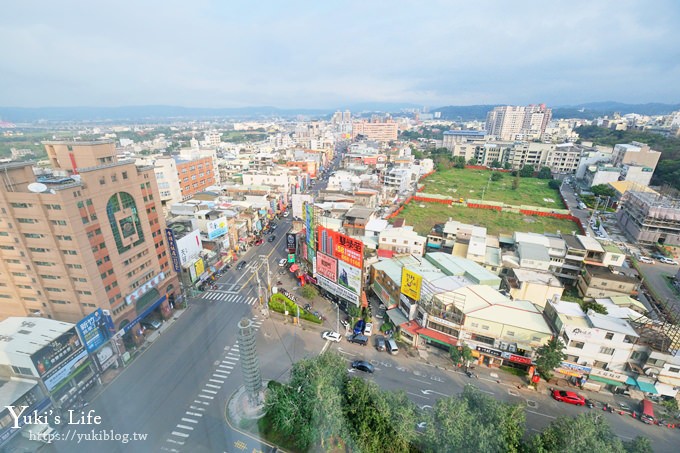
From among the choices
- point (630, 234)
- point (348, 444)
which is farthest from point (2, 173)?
point (630, 234)

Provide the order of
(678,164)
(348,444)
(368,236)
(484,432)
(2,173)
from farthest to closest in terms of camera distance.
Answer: (678,164), (368,236), (2,173), (348,444), (484,432)

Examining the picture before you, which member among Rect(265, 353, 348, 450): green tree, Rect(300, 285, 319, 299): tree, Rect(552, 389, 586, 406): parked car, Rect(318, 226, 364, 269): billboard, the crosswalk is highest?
Rect(318, 226, 364, 269): billboard

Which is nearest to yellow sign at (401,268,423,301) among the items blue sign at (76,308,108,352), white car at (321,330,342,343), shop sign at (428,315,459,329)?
shop sign at (428,315,459,329)

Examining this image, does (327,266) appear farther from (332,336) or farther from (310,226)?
(332,336)

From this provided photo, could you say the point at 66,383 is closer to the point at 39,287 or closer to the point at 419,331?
the point at 39,287

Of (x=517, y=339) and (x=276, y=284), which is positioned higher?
(x=517, y=339)

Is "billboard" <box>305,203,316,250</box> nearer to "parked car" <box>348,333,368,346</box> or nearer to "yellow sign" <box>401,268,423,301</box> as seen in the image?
"parked car" <box>348,333,368,346</box>

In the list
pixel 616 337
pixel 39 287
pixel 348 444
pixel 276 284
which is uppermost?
pixel 39 287

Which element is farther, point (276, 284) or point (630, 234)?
point (630, 234)
